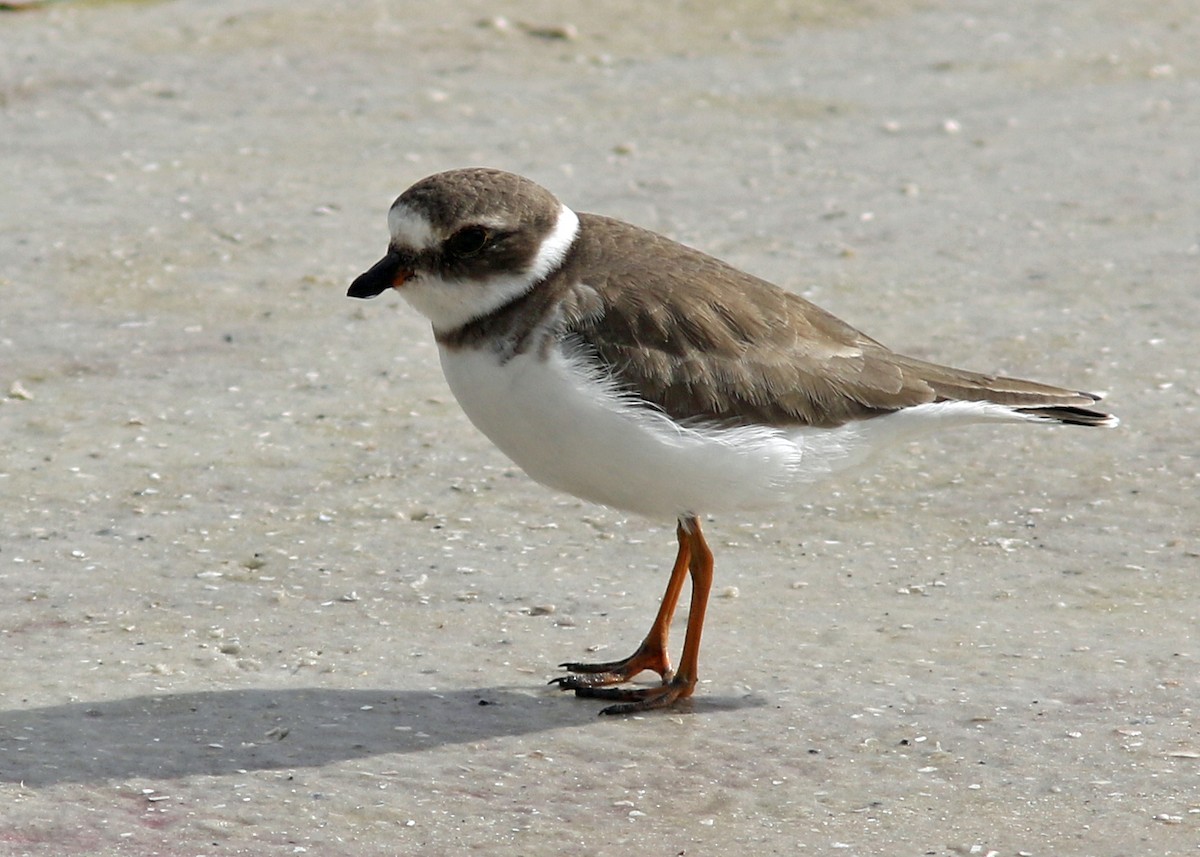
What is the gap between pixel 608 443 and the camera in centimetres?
532

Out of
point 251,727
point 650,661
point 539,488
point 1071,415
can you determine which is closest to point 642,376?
point 650,661

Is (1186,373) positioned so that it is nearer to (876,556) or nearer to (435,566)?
(876,556)

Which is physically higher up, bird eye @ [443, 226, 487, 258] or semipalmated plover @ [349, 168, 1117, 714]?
bird eye @ [443, 226, 487, 258]

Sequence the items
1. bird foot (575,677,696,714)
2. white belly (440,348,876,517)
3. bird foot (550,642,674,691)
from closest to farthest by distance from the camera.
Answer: white belly (440,348,876,517) < bird foot (575,677,696,714) < bird foot (550,642,674,691)

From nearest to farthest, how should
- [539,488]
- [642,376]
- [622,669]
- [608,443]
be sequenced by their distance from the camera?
[608,443], [642,376], [622,669], [539,488]

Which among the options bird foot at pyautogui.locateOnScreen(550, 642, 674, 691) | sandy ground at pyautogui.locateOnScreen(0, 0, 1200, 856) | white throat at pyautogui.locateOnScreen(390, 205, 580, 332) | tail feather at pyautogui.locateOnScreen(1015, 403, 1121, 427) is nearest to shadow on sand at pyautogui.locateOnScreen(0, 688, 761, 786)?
sandy ground at pyautogui.locateOnScreen(0, 0, 1200, 856)

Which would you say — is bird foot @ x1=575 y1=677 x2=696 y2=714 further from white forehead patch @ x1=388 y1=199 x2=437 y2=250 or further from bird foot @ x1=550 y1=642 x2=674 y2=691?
white forehead patch @ x1=388 y1=199 x2=437 y2=250

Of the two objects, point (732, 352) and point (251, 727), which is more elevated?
point (732, 352)

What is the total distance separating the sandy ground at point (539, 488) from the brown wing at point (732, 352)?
856mm

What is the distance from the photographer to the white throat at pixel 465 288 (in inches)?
216

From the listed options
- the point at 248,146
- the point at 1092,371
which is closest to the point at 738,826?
the point at 1092,371

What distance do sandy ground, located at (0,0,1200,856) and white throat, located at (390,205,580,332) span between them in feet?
3.90

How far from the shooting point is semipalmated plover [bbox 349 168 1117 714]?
5371 millimetres

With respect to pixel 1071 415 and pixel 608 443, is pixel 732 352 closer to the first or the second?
pixel 608 443
